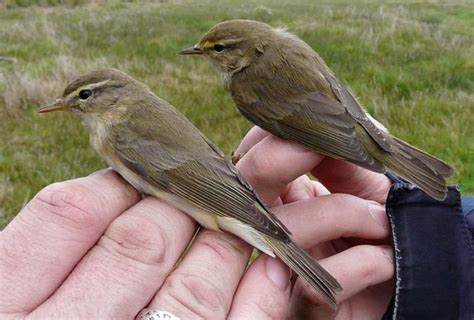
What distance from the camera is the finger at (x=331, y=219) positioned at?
2170 millimetres

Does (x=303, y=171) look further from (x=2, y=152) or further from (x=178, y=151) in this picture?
(x=2, y=152)

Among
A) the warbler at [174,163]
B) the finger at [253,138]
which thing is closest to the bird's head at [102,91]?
the warbler at [174,163]

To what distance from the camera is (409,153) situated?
274cm

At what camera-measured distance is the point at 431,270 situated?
2.21 metres

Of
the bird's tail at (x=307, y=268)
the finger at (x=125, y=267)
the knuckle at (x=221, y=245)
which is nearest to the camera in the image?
the finger at (x=125, y=267)

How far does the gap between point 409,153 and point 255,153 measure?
929mm

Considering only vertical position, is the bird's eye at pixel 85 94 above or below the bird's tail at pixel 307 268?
above

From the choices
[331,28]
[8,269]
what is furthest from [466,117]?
[331,28]

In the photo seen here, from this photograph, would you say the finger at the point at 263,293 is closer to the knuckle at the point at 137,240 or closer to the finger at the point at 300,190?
the knuckle at the point at 137,240

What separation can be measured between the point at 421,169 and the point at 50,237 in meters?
1.59

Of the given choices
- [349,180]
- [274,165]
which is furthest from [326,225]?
[349,180]

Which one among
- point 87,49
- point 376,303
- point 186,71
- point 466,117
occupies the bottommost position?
point 87,49

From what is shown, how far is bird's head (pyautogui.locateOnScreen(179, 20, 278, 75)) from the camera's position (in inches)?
121

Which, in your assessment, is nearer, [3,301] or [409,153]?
[3,301]
